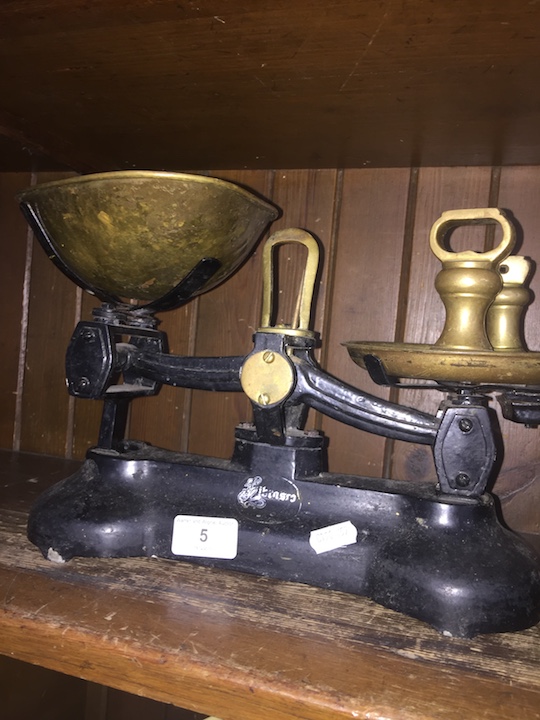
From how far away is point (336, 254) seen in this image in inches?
45.1

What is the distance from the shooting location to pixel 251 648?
0.61 metres

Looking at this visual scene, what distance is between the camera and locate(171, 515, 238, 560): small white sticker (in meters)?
0.80

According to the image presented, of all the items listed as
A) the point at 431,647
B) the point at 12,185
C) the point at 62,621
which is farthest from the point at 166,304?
the point at 12,185

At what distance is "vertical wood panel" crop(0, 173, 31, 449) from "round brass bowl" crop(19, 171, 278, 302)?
54cm

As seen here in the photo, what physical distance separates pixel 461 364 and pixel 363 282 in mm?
496

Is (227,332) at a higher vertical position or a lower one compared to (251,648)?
higher

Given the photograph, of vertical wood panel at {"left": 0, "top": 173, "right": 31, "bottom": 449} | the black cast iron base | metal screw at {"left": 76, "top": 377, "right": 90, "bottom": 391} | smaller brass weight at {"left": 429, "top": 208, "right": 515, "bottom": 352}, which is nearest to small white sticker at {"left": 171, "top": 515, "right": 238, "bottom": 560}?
the black cast iron base

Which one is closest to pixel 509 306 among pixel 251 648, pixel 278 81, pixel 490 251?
pixel 490 251

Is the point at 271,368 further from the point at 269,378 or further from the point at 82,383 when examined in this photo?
the point at 82,383

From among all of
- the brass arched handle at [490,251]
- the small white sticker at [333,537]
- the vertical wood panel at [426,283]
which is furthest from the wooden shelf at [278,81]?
the small white sticker at [333,537]

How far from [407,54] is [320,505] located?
0.57m

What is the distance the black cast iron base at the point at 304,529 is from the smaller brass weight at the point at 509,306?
0.24 m

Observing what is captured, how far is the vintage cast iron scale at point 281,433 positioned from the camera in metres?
0.71

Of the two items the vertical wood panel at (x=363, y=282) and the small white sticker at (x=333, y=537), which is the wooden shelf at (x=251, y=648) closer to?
the small white sticker at (x=333, y=537)
